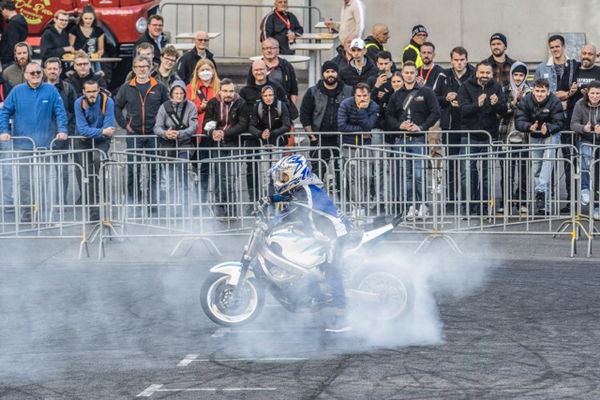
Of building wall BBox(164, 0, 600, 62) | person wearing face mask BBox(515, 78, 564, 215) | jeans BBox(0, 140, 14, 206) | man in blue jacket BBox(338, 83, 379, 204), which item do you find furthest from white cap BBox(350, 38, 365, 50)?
building wall BBox(164, 0, 600, 62)

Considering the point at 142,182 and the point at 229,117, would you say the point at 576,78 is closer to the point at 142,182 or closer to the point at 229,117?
the point at 229,117

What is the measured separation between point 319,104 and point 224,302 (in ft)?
24.6

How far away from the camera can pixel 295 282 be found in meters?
11.1

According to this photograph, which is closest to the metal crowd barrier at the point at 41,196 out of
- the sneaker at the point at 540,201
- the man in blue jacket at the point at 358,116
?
the man in blue jacket at the point at 358,116

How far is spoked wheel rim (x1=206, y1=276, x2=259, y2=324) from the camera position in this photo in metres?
11.1

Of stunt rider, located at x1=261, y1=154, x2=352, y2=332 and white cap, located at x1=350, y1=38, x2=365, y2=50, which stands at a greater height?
white cap, located at x1=350, y1=38, x2=365, y2=50

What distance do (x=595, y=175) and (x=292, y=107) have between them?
4.32m

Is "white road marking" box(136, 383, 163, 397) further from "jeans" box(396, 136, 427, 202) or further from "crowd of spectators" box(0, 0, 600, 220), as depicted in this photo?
"crowd of spectators" box(0, 0, 600, 220)

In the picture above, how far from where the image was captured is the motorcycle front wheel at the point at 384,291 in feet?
36.5

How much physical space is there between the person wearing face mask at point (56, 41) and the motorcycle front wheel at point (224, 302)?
10081 millimetres

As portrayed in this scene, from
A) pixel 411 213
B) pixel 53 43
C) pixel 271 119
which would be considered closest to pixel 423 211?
pixel 411 213

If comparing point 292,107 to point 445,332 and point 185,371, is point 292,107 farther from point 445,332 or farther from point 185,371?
point 185,371

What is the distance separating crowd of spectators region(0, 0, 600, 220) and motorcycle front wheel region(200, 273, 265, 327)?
5.15 metres

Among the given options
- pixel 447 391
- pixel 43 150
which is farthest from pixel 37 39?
pixel 447 391
